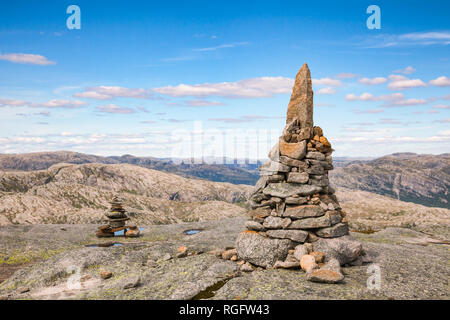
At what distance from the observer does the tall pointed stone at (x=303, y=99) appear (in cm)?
2692

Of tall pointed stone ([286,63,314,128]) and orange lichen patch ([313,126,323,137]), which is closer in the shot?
tall pointed stone ([286,63,314,128])

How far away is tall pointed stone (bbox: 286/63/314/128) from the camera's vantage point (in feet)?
88.3

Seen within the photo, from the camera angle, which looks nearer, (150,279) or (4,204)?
(150,279)

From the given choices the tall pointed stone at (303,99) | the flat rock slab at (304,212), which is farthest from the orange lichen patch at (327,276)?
the tall pointed stone at (303,99)

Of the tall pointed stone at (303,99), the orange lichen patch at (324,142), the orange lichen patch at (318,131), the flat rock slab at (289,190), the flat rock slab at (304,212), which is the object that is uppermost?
the tall pointed stone at (303,99)

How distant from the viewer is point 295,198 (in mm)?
24734

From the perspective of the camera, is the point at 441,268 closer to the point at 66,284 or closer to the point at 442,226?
the point at 66,284

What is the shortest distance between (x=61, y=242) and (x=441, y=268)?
146 feet

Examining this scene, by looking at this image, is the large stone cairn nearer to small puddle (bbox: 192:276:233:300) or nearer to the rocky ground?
the rocky ground

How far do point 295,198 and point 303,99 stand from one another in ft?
30.9

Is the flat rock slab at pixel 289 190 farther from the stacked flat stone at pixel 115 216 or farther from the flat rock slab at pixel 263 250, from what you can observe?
the stacked flat stone at pixel 115 216

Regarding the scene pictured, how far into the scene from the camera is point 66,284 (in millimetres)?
22438

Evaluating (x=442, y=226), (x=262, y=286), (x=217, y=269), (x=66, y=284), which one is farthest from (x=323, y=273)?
(x=442, y=226)

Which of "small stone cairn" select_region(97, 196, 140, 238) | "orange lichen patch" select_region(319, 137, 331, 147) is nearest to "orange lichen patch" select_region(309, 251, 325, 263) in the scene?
"orange lichen patch" select_region(319, 137, 331, 147)
